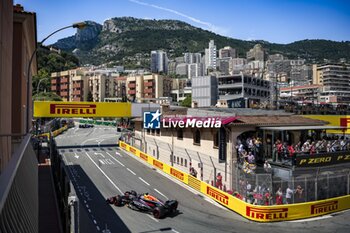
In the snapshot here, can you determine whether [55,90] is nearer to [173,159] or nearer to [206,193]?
[173,159]

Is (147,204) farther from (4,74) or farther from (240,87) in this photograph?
(240,87)

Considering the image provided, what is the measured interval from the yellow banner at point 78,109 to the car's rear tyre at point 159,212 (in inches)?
1114

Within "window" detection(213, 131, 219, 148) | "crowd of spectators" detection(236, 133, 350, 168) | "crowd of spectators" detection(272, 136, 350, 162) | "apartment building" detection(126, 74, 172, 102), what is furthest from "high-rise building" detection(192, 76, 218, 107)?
"crowd of spectators" detection(236, 133, 350, 168)

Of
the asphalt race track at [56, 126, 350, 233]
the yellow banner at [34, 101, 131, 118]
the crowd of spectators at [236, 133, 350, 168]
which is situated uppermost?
the yellow banner at [34, 101, 131, 118]

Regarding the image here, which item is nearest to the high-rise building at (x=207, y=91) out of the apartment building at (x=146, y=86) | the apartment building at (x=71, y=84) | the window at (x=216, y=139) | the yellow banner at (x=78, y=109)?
the apartment building at (x=146, y=86)

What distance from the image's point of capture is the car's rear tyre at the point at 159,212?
21097 millimetres

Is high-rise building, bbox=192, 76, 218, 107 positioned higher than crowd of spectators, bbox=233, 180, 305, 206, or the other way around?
high-rise building, bbox=192, 76, 218, 107

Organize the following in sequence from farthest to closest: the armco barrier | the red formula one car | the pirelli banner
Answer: the pirelli banner → the armco barrier → the red formula one car

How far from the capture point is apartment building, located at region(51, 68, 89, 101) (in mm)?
133125

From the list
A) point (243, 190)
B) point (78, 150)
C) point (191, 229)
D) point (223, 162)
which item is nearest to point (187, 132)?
point (223, 162)

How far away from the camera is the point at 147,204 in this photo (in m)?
22.2

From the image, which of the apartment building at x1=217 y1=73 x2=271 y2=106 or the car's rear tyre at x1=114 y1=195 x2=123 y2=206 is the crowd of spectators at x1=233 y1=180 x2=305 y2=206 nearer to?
the car's rear tyre at x1=114 y1=195 x2=123 y2=206

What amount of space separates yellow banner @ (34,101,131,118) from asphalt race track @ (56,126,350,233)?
11.7m

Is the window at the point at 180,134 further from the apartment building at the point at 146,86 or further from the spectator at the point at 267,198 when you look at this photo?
the apartment building at the point at 146,86
